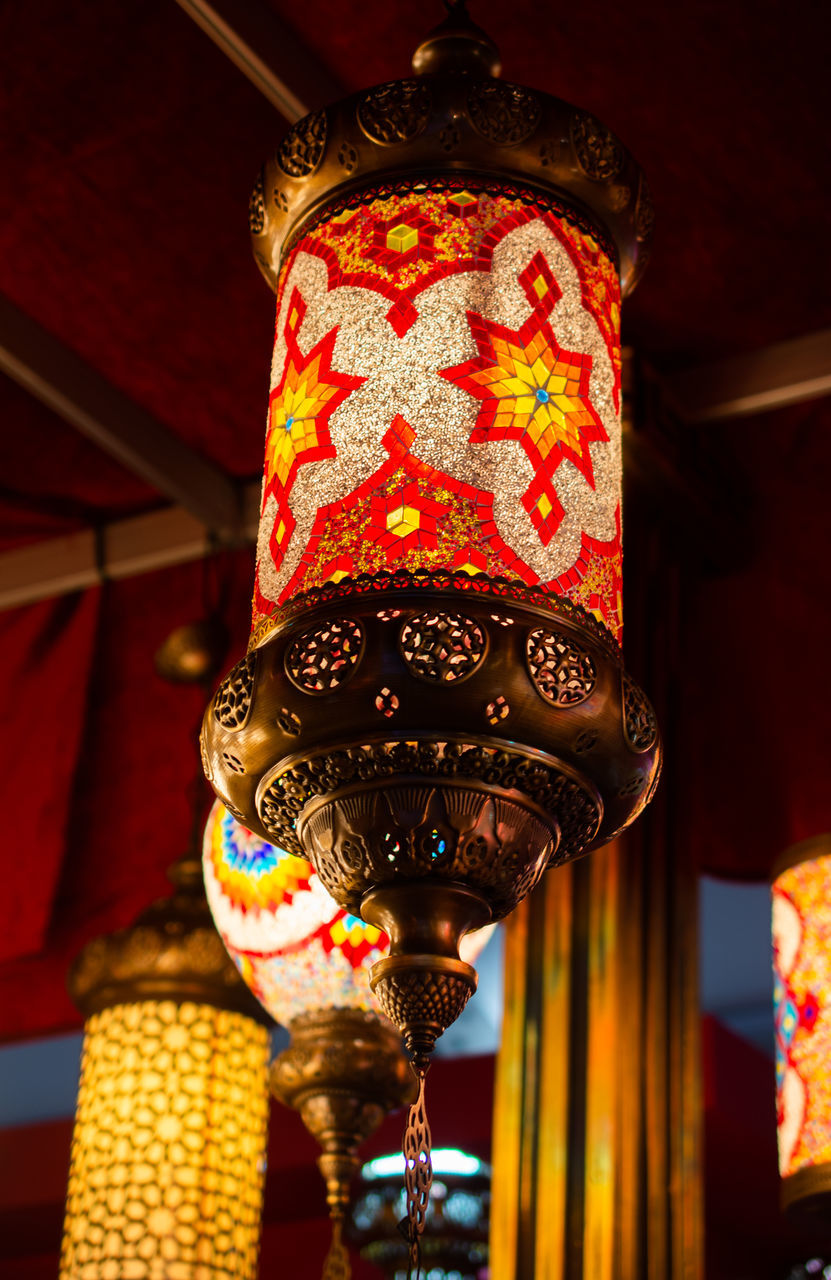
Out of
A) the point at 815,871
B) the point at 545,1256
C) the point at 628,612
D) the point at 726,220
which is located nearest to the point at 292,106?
the point at 726,220

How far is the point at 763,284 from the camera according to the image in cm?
276

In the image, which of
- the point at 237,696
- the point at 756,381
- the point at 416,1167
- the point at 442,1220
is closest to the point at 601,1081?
the point at 756,381

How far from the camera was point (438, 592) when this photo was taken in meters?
1.13

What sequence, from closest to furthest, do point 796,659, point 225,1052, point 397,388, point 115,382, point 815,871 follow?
point 397,388 < point 225,1052 < point 815,871 < point 796,659 < point 115,382

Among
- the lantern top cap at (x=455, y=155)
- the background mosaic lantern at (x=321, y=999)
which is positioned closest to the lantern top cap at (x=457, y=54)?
the lantern top cap at (x=455, y=155)

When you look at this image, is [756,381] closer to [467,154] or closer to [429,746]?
[467,154]

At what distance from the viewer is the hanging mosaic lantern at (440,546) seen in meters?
1.12

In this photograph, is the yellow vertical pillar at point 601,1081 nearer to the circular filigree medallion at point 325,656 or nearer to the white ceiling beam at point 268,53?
the white ceiling beam at point 268,53

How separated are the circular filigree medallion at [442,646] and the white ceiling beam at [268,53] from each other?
5.02ft

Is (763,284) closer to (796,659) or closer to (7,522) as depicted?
(796,659)

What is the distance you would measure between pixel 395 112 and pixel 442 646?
1.66ft

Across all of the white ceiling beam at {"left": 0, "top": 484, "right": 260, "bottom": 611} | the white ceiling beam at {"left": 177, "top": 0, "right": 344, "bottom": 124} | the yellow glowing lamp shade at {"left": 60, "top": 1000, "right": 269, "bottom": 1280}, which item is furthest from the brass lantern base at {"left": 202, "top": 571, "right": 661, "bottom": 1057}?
the white ceiling beam at {"left": 0, "top": 484, "right": 260, "bottom": 611}

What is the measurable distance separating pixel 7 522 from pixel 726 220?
169cm

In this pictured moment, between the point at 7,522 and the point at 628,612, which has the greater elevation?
the point at 7,522
